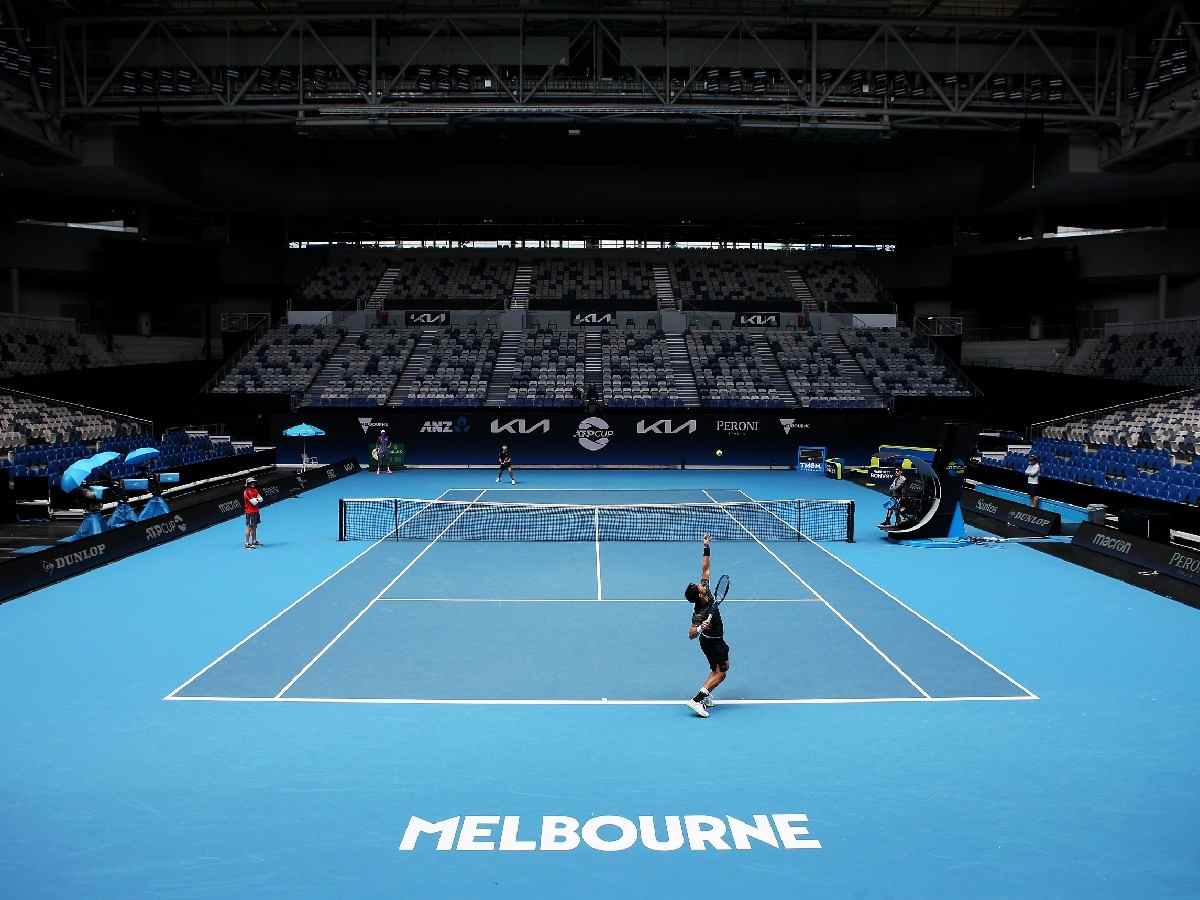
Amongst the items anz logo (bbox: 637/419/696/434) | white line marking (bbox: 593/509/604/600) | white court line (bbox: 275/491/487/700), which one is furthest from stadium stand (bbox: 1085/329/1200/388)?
white court line (bbox: 275/491/487/700)

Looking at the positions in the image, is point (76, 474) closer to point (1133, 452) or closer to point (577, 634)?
point (577, 634)

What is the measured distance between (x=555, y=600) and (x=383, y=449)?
90.4 ft

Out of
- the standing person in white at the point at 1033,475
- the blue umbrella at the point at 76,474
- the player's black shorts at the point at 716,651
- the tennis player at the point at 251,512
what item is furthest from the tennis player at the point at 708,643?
the standing person in white at the point at 1033,475

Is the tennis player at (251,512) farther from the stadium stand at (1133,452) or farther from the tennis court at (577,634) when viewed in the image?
the stadium stand at (1133,452)

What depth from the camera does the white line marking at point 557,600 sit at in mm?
17891

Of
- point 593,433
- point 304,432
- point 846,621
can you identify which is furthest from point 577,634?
point 593,433

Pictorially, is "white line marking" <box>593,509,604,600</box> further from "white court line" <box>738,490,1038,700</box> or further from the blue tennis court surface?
"white court line" <box>738,490,1038,700</box>

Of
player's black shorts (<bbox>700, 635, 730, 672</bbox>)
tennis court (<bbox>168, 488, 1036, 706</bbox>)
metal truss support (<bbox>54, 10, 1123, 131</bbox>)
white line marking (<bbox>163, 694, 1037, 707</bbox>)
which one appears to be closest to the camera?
player's black shorts (<bbox>700, 635, 730, 672</bbox>)

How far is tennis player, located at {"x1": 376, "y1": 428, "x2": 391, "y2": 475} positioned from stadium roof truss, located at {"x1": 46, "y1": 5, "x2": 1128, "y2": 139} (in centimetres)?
1343

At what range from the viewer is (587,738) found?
10.9 metres

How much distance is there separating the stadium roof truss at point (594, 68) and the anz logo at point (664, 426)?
14021 millimetres

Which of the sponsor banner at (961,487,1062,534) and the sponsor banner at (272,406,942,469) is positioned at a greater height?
the sponsor banner at (272,406,942,469)

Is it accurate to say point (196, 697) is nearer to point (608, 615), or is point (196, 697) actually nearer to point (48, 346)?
point (608, 615)

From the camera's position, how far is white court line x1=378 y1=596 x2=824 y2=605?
17.9 m
